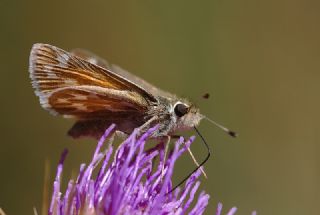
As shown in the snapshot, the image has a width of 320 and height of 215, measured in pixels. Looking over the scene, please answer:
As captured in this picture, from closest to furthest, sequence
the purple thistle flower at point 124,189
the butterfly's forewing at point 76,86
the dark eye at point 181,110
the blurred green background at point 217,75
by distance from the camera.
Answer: the purple thistle flower at point 124,189
the butterfly's forewing at point 76,86
the dark eye at point 181,110
the blurred green background at point 217,75

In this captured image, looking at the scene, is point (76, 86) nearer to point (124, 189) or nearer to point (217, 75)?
point (124, 189)

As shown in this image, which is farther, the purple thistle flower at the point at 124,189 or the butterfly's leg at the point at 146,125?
the butterfly's leg at the point at 146,125

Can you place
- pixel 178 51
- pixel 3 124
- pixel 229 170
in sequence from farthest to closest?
1. pixel 178 51
2. pixel 229 170
3. pixel 3 124

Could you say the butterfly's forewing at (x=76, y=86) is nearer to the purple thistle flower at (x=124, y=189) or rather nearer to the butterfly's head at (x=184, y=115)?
the butterfly's head at (x=184, y=115)

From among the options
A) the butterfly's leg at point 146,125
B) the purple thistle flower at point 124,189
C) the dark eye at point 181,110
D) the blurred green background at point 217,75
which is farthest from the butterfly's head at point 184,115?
the blurred green background at point 217,75

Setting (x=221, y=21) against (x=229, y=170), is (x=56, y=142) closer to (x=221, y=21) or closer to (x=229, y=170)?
(x=229, y=170)

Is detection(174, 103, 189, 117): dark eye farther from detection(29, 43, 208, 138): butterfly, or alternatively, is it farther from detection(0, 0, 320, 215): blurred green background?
detection(0, 0, 320, 215): blurred green background

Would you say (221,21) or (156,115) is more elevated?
(221,21)

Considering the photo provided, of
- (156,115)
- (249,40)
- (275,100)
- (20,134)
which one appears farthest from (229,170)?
(156,115)
